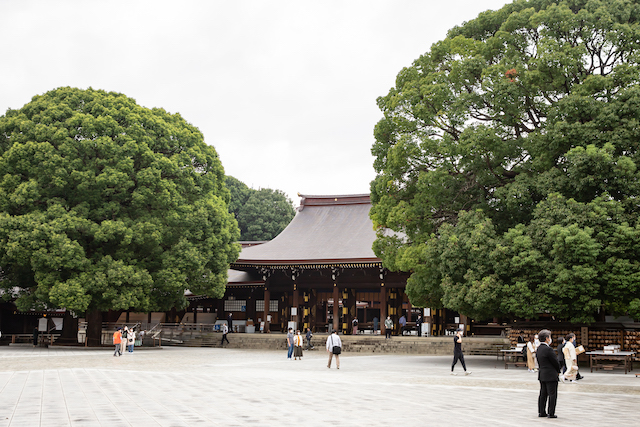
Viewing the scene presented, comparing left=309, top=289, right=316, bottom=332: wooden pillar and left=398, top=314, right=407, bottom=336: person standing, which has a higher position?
left=309, top=289, right=316, bottom=332: wooden pillar

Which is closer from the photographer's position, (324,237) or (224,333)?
(224,333)

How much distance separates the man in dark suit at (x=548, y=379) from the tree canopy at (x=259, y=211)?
54.8m

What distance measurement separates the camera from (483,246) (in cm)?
1970

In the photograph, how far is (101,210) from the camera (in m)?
27.0

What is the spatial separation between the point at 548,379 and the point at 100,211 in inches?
882

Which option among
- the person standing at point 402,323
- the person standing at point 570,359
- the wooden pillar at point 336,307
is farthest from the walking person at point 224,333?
the person standing at point 570,359

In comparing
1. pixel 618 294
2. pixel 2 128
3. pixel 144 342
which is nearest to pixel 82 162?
pixel 2 128

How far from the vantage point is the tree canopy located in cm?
6444

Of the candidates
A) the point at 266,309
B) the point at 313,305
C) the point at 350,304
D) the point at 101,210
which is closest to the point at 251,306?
the point at 266,309

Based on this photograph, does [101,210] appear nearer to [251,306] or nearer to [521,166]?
[251,306]

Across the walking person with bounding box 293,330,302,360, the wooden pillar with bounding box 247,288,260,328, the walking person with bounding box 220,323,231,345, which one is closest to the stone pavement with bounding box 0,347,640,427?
the walking person with bounding box 293,330,302,360

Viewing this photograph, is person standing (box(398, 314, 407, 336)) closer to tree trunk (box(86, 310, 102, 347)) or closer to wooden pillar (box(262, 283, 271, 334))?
wooden pillar (box(262, 283, 271, 334))

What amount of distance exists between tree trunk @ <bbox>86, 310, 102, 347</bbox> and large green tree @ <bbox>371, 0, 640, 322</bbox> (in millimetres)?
14463

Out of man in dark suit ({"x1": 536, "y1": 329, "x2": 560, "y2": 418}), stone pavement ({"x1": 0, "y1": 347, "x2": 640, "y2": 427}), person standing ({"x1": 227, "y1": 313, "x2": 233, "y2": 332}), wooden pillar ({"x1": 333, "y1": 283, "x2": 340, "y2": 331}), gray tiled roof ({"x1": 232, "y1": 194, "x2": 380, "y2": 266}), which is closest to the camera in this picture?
stone pavement ({"x1": 0, "y1": 347, "x2": 640, "y2": 427})
